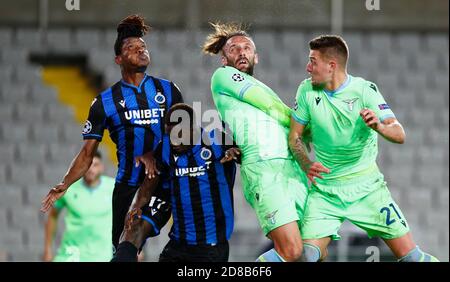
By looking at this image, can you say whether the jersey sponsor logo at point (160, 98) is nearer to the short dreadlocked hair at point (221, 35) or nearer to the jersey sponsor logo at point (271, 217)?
the short dreadlocked hair at point (221, 35)

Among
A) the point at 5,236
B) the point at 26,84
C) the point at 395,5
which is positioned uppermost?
the point at 395,5

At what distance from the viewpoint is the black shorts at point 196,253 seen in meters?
7.60

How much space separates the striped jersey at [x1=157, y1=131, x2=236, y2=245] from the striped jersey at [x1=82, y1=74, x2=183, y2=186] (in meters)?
0.23

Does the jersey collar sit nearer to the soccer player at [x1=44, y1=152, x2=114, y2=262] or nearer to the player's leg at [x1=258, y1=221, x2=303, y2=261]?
the player's leg at [x1=258, y1=221, x2=303, y2=261]

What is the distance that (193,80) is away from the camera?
12781 mm

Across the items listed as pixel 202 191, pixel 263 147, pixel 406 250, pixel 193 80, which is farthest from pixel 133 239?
pixel 193 80

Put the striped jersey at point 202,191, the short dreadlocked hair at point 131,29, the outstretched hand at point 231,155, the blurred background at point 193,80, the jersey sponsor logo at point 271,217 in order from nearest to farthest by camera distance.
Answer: the jersey sponsor logo at point 271,217, the outstretched hand at point 231,155, the striped jersey at point 202,191, the short dreadlocked hair at point 131,29, the blurred background at point 193,80

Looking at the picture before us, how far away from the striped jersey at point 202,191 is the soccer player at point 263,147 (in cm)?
18

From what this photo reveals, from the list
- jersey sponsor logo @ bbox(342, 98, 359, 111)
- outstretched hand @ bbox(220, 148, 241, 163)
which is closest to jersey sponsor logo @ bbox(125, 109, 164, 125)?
outstretched hand @ bbox(220, 148, 241, 163)

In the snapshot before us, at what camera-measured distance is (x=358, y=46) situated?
1451 centimetres

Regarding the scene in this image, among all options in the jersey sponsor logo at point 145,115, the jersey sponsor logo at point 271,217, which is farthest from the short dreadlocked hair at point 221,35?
the jersey sponsor logo at point 271,217
